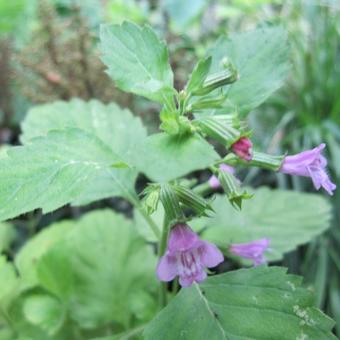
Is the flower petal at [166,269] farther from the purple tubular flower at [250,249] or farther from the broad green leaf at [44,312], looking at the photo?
the broad green leaf at [44,312]

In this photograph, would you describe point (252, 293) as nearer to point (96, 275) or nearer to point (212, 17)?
point (96, 275)

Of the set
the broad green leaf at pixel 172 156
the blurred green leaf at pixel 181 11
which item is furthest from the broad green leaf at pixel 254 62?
the blurred green leaf at pixel 181 11

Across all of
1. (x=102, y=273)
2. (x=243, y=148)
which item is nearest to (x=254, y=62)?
(x=243, y=148)

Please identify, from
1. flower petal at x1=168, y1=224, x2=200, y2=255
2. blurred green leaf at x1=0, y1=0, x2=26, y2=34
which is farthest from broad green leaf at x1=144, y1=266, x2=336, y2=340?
blurred green leaf at x1=0, y1=0, x2=26, y2=34

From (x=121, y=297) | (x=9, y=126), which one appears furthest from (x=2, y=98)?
(x=121, y=297)

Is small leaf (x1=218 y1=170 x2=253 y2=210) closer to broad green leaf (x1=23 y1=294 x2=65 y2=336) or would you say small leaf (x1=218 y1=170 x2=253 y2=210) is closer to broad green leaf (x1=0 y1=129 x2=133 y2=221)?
broad green leaf (x1=0 y1=129 x2=133 y2=221)

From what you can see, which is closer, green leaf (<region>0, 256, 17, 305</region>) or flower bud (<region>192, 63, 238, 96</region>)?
flower bud (<region>192, 63, 238, 96</region>)

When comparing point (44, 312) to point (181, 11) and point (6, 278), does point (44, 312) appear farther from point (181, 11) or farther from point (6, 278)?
point (181, 11)
